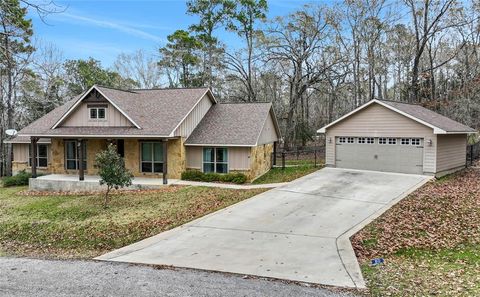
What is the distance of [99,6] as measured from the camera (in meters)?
11.7

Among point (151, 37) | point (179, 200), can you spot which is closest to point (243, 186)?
point (179, 200)

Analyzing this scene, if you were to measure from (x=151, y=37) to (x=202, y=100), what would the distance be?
22.5 metres

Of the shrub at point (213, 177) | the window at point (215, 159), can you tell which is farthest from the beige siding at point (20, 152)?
the window at point (215, 159)

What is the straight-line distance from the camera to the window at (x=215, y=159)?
20.5m

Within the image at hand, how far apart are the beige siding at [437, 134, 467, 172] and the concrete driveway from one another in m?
4.38

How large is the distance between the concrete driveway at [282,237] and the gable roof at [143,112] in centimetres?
731

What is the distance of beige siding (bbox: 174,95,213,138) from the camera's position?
2041 centimetres

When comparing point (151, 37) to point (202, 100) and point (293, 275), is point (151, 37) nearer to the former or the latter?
point (202, 100)

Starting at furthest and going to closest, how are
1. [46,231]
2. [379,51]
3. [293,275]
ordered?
[379,51] → [46,231] → [293,275]

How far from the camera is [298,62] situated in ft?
106

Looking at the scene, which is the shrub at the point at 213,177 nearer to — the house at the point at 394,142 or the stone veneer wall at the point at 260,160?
the stone veneer wall at the point at 260,160

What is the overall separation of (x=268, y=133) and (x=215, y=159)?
4.77 m

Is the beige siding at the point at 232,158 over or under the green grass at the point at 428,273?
over

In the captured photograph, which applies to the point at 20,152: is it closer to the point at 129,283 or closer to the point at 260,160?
the point at 260,160
